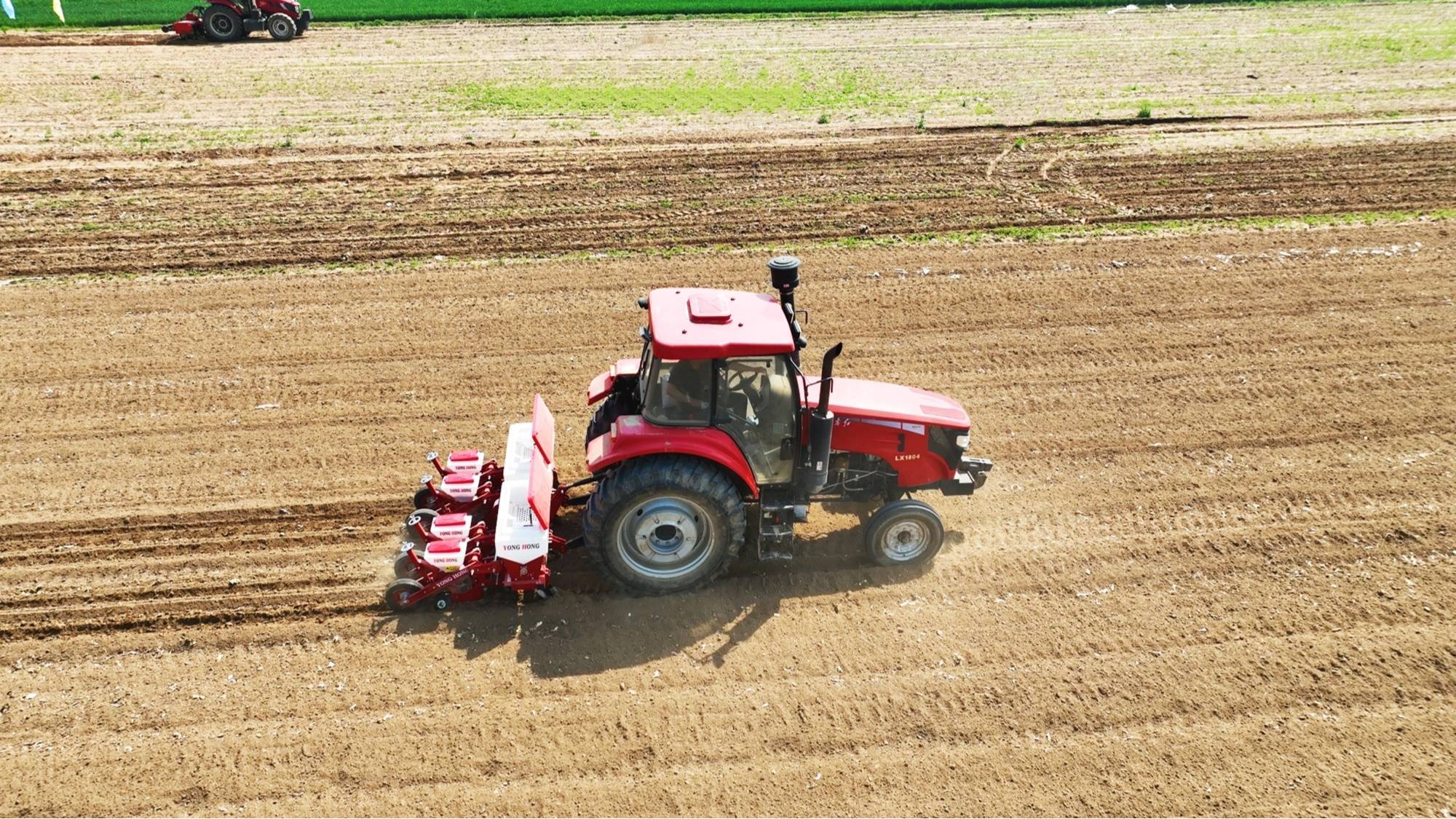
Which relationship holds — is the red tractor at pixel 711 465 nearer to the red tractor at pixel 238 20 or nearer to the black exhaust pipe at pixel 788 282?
the black exhaust pipe at pixel 788 282

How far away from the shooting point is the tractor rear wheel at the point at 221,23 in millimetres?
24422

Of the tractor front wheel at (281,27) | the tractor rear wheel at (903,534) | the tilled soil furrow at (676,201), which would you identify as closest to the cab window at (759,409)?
the tractor rear wheel at (903,534)

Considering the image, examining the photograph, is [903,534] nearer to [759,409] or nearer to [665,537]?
[759,409]

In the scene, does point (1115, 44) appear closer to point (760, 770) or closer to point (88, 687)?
point (760, 770)

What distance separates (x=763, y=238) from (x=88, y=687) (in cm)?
935

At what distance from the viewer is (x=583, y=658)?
6547 millimetres

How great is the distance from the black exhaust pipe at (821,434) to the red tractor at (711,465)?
0.04 feet

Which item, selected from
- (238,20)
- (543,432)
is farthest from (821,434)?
(238,20)

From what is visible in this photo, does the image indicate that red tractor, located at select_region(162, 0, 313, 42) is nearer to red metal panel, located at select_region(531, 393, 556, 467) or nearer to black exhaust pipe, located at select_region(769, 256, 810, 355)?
red metal panel, located at select_region(531, 393, 556, 467)

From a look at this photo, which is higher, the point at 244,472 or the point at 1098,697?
the point at 244,472

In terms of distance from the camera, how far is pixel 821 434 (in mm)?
6719

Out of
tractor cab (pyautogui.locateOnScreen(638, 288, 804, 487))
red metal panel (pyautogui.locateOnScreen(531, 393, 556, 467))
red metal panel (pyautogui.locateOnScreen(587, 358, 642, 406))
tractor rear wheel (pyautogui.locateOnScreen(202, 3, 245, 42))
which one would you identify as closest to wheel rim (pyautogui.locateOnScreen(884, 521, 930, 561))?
tractor cab (pyautogui.locateOnScreen(638, 288, 804, 487))

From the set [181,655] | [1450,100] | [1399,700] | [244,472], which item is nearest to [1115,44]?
[1450,100]

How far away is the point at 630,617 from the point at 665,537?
629 millimetres
